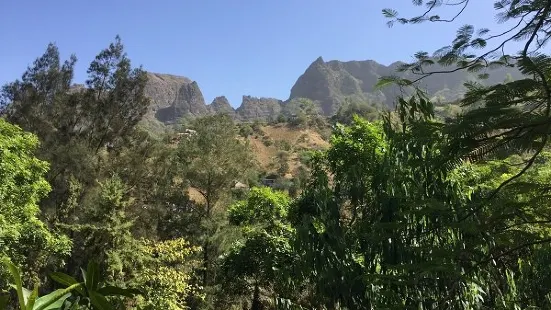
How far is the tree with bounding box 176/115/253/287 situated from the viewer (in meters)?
19.8

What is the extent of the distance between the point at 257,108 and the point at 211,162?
12925cm

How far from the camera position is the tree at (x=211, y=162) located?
19797 millimetres

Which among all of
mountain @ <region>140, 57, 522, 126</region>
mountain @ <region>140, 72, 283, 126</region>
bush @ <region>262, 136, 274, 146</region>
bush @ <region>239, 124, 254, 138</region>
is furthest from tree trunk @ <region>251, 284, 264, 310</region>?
mountain @ <region>140, 72, 283, 126</region>

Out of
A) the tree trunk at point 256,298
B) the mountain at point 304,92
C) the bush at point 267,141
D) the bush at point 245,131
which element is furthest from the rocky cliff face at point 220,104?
the tree trunk at point 256,298

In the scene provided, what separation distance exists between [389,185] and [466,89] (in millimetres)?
2038

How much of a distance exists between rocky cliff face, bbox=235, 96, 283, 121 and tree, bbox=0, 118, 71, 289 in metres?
126

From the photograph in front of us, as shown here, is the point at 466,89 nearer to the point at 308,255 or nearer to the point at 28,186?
the point at 308,255

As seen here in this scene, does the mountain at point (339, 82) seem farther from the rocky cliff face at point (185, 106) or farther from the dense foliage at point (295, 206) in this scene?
the dense foliage at point (295, 206)

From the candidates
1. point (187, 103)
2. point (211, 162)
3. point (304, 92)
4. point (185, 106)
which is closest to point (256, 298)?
point (211, 162)

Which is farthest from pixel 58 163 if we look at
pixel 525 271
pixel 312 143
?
pixel 312 143

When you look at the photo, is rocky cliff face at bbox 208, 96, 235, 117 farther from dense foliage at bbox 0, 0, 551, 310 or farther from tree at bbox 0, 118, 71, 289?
tree at bbox 0, 118, 71, 289

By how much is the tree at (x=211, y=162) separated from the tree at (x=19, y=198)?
7.10 metres

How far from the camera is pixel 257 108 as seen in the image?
5822 inches

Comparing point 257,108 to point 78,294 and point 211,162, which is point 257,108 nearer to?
point 211,162
